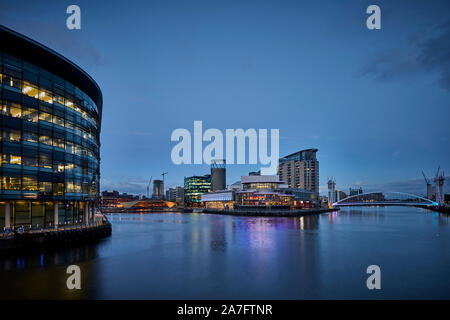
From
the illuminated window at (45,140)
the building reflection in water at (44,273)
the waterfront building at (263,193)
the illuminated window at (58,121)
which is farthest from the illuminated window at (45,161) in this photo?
the waterfront building at (263,193)

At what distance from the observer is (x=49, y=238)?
38.3m

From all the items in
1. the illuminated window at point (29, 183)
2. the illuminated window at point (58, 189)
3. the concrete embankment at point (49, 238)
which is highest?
the illuminated window at point (29, 183)

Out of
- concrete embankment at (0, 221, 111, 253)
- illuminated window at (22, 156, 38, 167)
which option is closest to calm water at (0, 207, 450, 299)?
concrete embankment at (0, 221, 111, 253)

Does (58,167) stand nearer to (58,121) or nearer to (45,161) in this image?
(45,161)

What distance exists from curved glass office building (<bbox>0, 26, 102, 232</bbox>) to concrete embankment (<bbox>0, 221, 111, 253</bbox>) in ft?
8.46

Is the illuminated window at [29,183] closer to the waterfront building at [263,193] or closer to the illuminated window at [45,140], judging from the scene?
the illuminated window at [45,140]

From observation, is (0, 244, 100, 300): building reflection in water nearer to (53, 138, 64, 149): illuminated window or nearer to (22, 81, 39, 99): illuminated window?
(53, 138, 64, 149): illuminated window

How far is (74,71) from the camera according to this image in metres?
47.8

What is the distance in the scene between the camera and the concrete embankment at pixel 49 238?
33812mm

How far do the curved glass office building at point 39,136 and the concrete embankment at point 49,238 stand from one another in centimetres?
258

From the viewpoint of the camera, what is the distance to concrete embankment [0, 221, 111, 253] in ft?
111
